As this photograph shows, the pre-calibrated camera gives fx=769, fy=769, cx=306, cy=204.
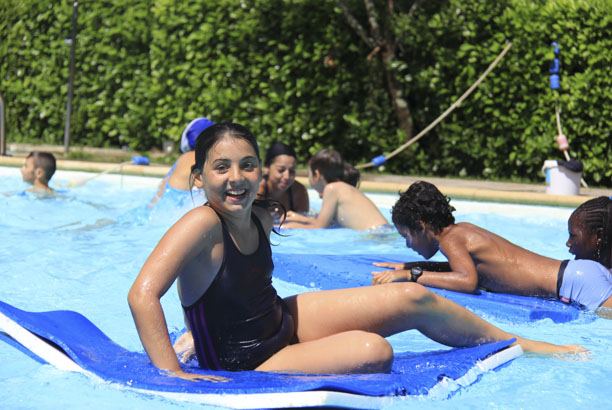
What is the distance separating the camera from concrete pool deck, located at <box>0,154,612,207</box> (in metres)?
7.73

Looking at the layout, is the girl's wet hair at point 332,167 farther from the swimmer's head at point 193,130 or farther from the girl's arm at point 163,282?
the girl's arm at point 163,282

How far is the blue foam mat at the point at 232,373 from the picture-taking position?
2.72 meters

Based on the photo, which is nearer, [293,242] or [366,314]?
[366,314]

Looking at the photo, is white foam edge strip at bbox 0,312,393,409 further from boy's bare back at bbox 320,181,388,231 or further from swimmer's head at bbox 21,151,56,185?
swimmer's head at bbox 21,151,56,185

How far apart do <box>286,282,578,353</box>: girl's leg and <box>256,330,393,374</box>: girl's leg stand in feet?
0.67

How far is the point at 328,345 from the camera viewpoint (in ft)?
9.93

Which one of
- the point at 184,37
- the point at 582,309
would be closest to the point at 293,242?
the point at 582,309

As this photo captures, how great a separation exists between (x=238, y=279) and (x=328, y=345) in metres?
0.44

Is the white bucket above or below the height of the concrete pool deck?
above

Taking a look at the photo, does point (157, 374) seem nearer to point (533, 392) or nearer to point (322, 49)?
point (533, 392)

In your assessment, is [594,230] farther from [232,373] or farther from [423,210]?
[232,373]

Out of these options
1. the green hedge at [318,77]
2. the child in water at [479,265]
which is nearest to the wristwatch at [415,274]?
the child in water at [479,265]

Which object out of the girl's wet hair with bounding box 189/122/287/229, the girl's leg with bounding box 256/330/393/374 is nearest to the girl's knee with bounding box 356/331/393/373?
the girl's leg with bounding box 256/330/393/374

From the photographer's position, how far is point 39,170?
339 inches
